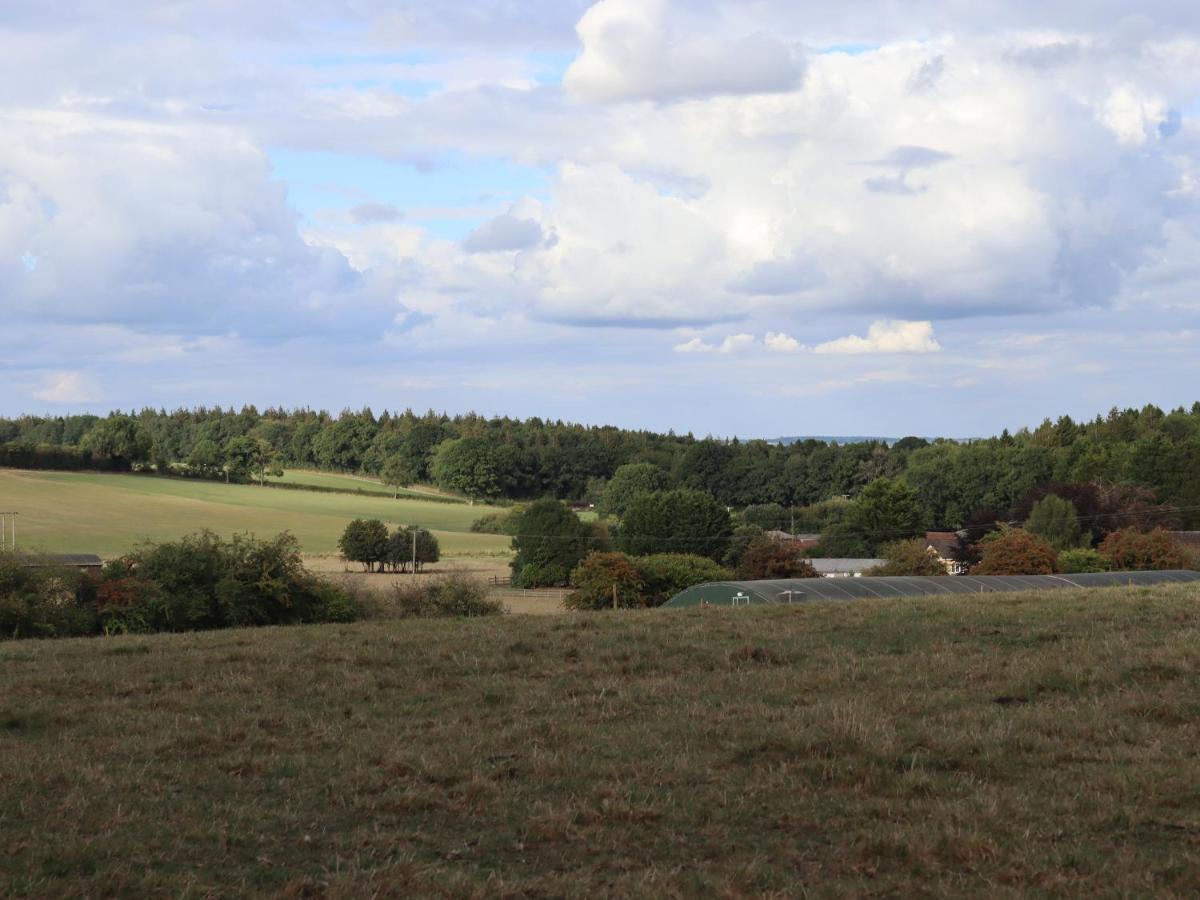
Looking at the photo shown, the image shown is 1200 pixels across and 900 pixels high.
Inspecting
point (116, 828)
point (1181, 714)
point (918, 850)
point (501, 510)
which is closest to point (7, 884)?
point (116, 828)

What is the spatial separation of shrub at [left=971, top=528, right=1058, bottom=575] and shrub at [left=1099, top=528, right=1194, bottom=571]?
4597mm

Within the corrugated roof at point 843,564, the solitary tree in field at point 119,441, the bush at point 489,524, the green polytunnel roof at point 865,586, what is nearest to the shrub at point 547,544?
the corrugated roof at point 843,564

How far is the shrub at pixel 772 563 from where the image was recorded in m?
79.4

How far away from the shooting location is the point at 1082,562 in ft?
249

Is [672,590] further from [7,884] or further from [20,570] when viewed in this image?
[7,884]

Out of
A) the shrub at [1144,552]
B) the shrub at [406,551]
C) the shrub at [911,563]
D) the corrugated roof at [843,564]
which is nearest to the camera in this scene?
the shrub at [1144,552]

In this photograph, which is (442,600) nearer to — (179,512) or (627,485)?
(179,512)

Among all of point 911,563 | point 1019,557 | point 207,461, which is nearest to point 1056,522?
point 911,563

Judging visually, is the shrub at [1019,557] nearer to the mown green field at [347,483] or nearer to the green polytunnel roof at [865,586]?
the green polytunnel roof at [865,586]

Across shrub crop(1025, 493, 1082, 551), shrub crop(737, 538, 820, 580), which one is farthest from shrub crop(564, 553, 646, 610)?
shrub crop(1025, 493, 1082, 551)

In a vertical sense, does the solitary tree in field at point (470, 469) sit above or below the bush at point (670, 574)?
above

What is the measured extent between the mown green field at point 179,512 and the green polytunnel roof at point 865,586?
61085 mm

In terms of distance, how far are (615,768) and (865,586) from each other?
30.9 metres

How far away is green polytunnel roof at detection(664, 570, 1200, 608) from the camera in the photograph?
38000mm
